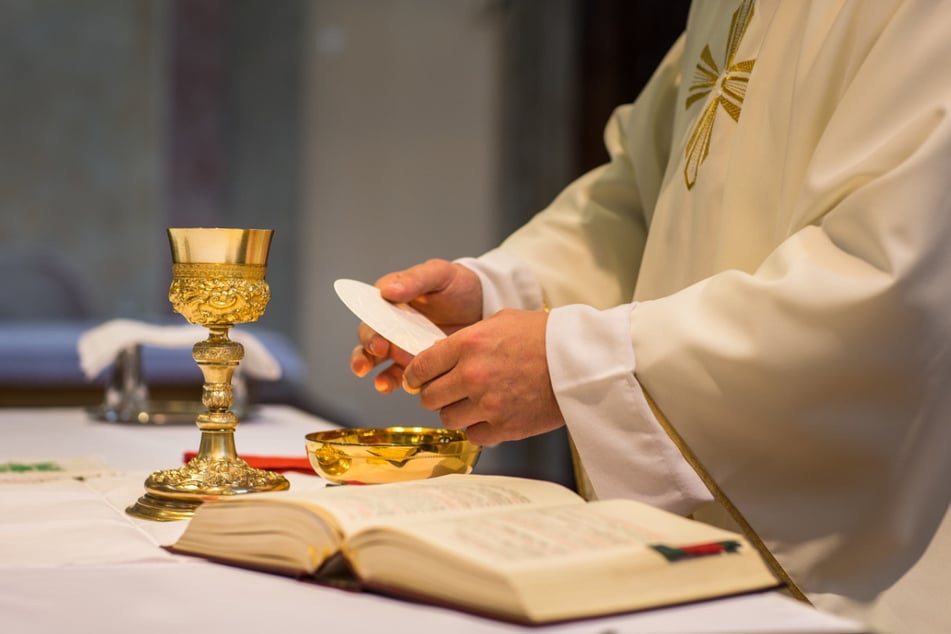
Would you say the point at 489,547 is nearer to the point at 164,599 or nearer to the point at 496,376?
the point at 164,599

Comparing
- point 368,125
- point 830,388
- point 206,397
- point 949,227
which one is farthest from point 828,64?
point 368,125

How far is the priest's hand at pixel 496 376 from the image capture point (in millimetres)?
1445

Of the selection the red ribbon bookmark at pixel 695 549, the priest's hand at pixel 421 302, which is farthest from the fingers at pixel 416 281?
the red ribbon bookmark at pixel 695 549

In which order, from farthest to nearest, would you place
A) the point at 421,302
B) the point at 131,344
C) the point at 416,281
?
the point at 131,344
the point at 421,302
the point at 416,281

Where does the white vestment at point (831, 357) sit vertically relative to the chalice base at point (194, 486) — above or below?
above

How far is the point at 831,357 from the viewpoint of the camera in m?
1.32

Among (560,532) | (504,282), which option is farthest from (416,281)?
(560,532)

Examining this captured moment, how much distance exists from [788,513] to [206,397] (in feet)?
2.27

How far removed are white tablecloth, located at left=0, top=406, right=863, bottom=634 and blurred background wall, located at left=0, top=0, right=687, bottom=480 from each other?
5.26 meters

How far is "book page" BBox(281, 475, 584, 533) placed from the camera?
3.48ft

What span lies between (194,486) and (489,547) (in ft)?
1.71

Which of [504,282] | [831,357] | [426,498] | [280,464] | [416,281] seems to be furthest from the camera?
[504,282]

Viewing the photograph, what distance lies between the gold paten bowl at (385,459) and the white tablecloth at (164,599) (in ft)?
0.66

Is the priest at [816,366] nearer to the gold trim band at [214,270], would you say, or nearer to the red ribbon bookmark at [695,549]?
the gold trim band at [214,270]
